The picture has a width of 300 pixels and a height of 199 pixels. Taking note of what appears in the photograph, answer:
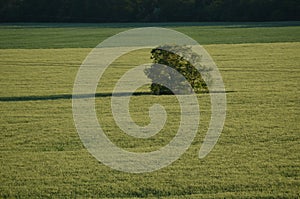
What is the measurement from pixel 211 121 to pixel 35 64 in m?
18.7

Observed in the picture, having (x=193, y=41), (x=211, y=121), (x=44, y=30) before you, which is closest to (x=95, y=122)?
(x=211, y=121)

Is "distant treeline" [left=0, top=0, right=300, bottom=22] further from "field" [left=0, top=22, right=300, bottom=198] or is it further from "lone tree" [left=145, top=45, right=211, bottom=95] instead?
"lone tree" [left=145, top=45, right=211, bottom=95]

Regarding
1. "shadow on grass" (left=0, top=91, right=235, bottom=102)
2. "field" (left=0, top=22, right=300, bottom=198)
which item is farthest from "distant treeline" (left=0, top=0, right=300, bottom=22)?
"shadow on grass" (left=0, top=91, right=235, bottom=102)

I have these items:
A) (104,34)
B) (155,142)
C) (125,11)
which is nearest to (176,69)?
(155,142)

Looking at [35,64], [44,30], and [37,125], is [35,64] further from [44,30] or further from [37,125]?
[44,30]

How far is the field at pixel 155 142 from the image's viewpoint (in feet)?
29.1

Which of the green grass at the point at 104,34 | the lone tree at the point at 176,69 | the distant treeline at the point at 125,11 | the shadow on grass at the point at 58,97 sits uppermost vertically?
the lone tree at the point at 176,69

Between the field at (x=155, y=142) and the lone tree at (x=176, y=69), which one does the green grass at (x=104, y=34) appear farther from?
the lone tree at (x=176, y=69)

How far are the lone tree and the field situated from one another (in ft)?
2.57

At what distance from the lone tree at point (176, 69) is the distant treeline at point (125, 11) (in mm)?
49418

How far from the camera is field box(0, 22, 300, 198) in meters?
8.88

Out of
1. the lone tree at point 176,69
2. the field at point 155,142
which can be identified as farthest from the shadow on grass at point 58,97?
the lone tree at point 176,69

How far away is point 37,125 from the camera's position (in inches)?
547

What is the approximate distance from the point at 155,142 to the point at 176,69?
22.3ft
